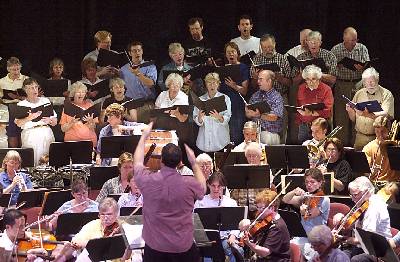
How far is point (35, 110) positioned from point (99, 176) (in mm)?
1583

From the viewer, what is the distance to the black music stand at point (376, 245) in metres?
10.3

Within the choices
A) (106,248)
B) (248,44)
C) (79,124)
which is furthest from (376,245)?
(248,44)

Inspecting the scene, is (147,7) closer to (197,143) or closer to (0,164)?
(197,143)

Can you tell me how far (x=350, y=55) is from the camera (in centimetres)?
1527

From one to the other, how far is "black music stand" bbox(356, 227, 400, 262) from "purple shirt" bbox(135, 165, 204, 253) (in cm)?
163

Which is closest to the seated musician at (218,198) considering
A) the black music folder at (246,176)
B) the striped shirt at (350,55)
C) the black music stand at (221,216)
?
the black music folder at (246,176)

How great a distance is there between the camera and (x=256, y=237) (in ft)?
37.9

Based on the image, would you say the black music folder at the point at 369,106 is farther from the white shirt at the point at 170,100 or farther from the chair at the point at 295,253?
the chair at the point at 295,253

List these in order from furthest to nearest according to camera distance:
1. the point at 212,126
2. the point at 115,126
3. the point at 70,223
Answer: the point at 212,126 → the point at 115,126 → the point at 70,223

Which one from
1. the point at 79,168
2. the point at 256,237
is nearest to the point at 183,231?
the point at 256,237

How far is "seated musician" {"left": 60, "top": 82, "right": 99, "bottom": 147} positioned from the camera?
14414 millimetres

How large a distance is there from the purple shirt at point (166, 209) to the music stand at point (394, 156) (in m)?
3.52

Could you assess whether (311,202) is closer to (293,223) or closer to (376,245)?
(293,223)

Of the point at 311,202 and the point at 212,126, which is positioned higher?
the point at 212,126
